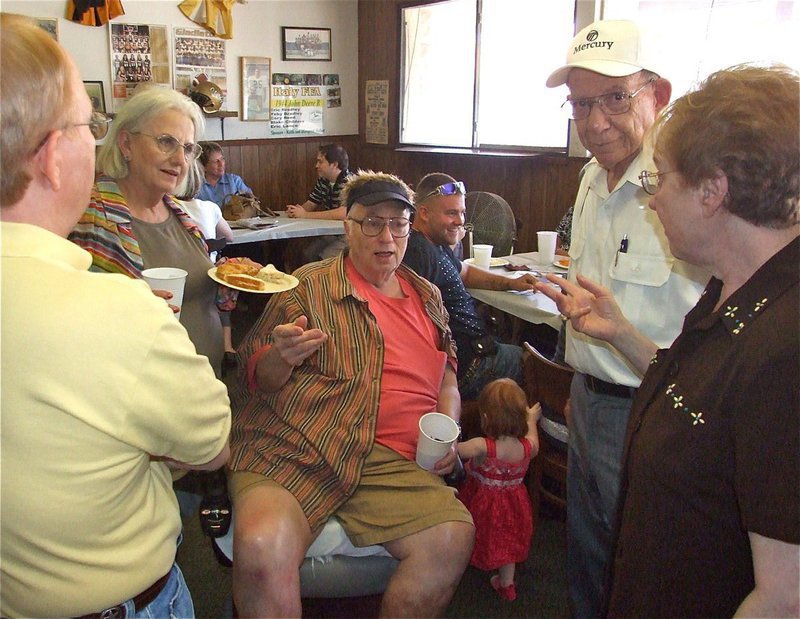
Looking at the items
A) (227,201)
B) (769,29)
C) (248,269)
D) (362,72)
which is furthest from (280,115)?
(248,269)

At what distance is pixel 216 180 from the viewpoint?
510 cm

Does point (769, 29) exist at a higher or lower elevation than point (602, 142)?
higher

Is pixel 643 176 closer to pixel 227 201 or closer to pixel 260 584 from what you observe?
pixel 260 584

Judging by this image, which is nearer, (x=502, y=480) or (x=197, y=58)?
(x=502, y=480)

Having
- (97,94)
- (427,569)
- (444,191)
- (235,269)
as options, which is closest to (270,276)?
(235,269)

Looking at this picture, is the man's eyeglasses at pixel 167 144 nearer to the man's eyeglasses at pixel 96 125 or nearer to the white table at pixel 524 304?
the man's eyeglasses at pixel 96 125

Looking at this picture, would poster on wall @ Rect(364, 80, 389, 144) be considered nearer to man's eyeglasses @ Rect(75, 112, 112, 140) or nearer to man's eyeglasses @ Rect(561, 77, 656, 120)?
man's eyeglasses @ Rect(561, 77, 656, 120)

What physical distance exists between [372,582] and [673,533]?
3.25 feet

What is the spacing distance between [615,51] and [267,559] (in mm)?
1505

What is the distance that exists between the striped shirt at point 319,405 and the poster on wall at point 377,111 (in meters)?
4.88

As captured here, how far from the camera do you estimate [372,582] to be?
170 cm

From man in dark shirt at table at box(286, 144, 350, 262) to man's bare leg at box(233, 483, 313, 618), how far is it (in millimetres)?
3459

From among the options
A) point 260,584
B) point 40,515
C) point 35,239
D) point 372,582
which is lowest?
point 372,582

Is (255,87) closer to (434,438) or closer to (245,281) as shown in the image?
(245,281)
